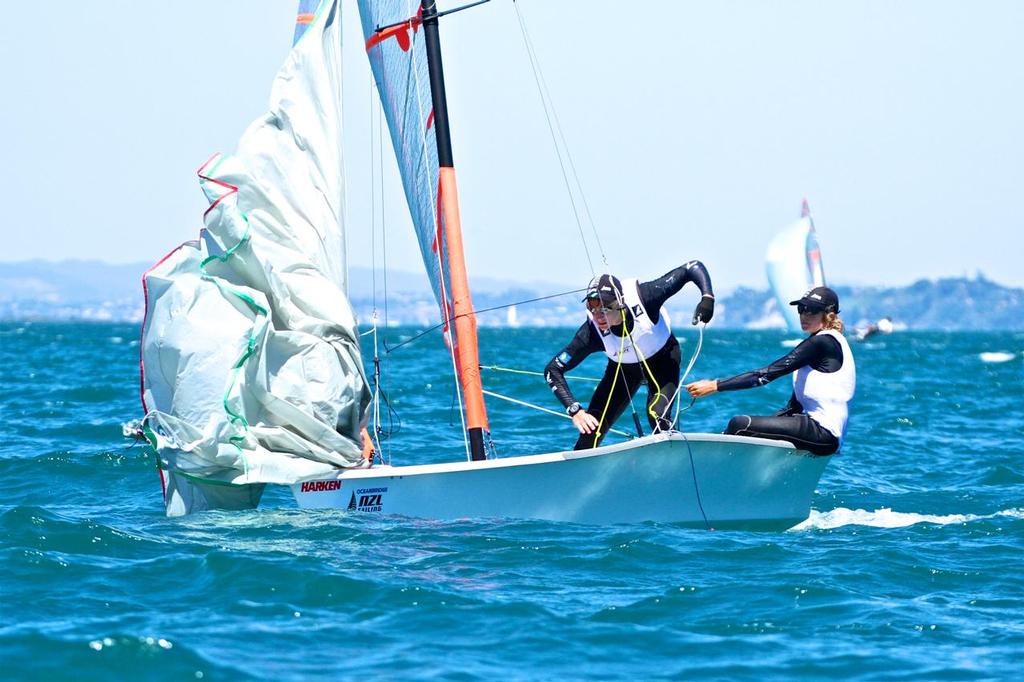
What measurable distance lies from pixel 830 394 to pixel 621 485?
160 centimetres

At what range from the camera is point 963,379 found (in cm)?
3300

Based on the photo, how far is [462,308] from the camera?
10.4 meters

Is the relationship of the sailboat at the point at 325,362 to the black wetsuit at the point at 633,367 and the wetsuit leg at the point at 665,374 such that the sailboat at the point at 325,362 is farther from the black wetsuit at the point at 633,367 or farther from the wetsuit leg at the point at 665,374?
the wetsuit leg at the point at 665,374

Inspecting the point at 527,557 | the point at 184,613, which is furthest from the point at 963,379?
the point at 184,613

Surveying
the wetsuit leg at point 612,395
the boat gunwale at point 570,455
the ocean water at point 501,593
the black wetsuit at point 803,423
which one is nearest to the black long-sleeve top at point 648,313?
the wetsuit leg at point 612,395

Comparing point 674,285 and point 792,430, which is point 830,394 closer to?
point 792,430

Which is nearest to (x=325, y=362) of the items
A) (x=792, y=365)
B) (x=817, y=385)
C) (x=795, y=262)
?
(x=792, y=365)

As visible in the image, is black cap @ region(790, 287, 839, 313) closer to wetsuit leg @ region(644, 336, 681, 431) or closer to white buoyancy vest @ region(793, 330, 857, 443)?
white buoyancy vest @ region(793, 330, 857, 443)

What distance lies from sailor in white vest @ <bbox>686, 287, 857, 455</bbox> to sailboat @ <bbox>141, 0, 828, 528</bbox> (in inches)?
6.3

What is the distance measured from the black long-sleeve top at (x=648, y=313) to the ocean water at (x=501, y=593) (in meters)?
1.09

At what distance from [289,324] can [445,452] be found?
5095mm

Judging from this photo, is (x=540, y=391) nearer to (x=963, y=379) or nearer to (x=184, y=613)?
(x=963, y=379)

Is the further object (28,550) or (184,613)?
(28,550)

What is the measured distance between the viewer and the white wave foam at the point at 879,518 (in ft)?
32.2
